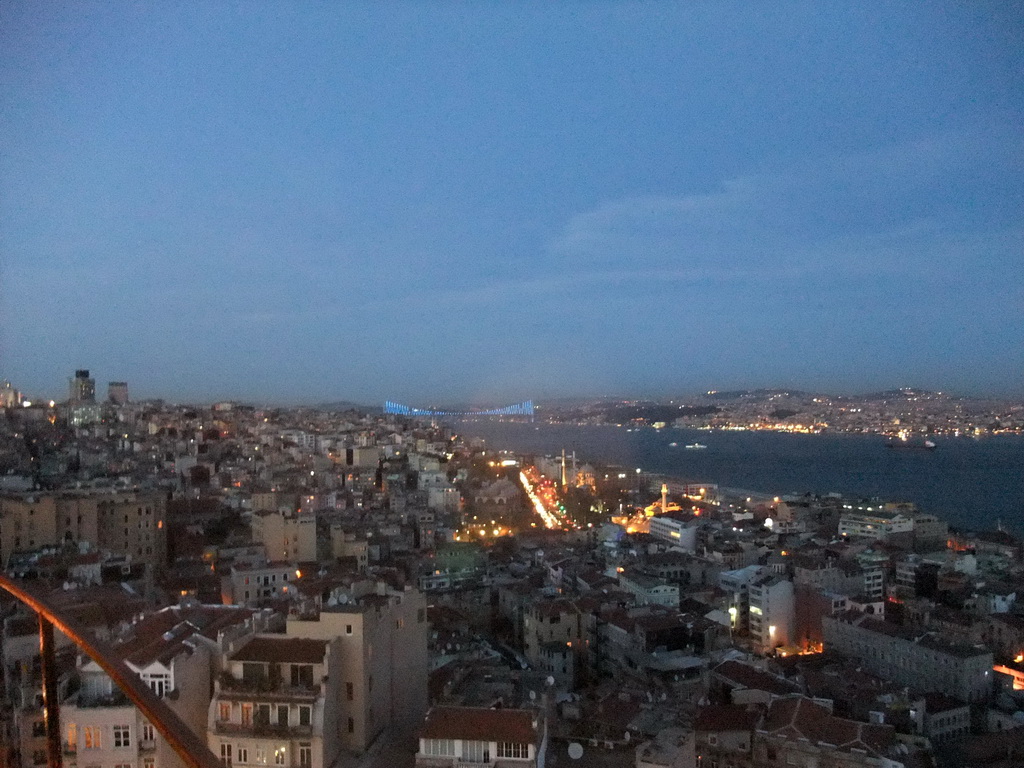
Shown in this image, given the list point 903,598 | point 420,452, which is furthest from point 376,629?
point 420,452

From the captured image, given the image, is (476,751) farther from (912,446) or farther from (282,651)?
(912,446)

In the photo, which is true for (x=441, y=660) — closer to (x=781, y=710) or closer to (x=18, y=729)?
(x=781, y=710)

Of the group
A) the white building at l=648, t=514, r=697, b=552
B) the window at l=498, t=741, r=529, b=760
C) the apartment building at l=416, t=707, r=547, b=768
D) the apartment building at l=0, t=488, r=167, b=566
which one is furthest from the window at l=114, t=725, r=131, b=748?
the white building at l=648, t=514, r=697, b=552

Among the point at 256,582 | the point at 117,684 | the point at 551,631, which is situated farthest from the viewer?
the point at 551,631

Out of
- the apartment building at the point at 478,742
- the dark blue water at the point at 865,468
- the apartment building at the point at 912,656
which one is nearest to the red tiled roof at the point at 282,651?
the apartment building at the point at 478,742

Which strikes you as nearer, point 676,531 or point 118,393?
point 676,531

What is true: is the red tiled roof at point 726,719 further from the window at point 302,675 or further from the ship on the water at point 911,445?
the ship on the water at point 911,445

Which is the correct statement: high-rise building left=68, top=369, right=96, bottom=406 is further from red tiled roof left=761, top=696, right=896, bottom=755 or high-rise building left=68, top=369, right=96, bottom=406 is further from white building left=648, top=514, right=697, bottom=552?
red tiled roof left=761, top=696, right=896, bottom=755

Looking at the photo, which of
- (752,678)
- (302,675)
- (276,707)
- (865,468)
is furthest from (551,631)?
(865,468)
